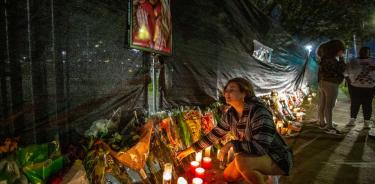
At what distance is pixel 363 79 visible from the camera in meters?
5.90

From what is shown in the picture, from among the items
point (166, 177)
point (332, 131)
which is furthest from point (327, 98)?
point (166, 177)

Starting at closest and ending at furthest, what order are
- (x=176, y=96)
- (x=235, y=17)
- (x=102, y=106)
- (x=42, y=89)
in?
1. (x=42, y=89)
2. (x=102, y=106)
3. (x=176, y=96)
4. (x=235, y=17)

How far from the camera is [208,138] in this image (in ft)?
9.74

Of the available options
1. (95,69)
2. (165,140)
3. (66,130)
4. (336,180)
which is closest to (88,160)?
(66,130)

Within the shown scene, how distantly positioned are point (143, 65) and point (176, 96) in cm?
82

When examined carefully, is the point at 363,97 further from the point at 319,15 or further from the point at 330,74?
the point at 319,15

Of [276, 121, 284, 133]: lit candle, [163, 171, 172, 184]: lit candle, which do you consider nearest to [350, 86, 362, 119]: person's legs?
[276, 121, 284, 133]: lit candle

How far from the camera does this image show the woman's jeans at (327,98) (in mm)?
5664

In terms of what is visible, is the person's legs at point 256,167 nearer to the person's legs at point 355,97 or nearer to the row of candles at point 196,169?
the row of candles at point 196,169

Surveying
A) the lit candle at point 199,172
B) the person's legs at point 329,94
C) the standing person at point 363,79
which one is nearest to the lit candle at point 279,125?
the person's legs at point 329,94

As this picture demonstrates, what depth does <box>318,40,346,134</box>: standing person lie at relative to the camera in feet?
18.4

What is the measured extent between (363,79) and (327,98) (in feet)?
3.39

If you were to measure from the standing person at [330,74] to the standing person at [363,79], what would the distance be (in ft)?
1.50

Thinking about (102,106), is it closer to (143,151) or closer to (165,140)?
(143,151)
